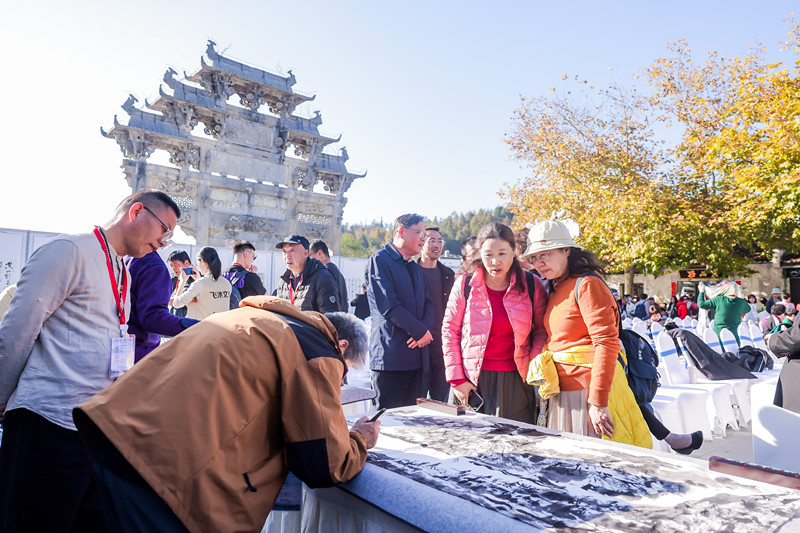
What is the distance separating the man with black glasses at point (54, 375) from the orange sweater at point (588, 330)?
6.97 ft

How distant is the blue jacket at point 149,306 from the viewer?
2564mm

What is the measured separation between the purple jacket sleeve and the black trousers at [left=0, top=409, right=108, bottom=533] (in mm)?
675

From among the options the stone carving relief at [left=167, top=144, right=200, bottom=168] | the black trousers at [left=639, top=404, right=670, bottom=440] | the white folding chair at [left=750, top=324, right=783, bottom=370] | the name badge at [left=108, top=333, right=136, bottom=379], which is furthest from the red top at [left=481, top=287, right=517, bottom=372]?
the stone carving relief at [left=167, top=144, right=200, bottom=168]

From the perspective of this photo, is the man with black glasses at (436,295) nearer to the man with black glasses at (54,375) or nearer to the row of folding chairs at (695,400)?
the row of folding chairs at (695,400)

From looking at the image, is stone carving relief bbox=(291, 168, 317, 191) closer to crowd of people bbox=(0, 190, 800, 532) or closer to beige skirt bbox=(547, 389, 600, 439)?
crowd of people bbox=(0, 190, 800, 532)

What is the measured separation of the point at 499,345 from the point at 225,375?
1.87m

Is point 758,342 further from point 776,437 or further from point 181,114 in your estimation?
point 181,114

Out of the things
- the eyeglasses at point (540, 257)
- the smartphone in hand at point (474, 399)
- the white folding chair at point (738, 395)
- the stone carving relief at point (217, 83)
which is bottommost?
the white folding chair at point (738, 395)

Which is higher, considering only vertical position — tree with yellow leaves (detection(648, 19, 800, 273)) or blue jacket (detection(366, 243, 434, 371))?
tree with yellow leaves (detection(648, 19, 800, 273))

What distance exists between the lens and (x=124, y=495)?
143 centimetres

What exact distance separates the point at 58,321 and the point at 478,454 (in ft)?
5.81

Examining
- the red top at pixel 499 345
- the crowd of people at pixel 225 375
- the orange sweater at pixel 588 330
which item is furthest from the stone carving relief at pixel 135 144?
the orange sweater at pixel 588 330

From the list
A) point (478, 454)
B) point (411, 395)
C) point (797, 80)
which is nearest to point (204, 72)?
point (797, 80)

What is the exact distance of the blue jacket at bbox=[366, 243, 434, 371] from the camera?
359 cm
